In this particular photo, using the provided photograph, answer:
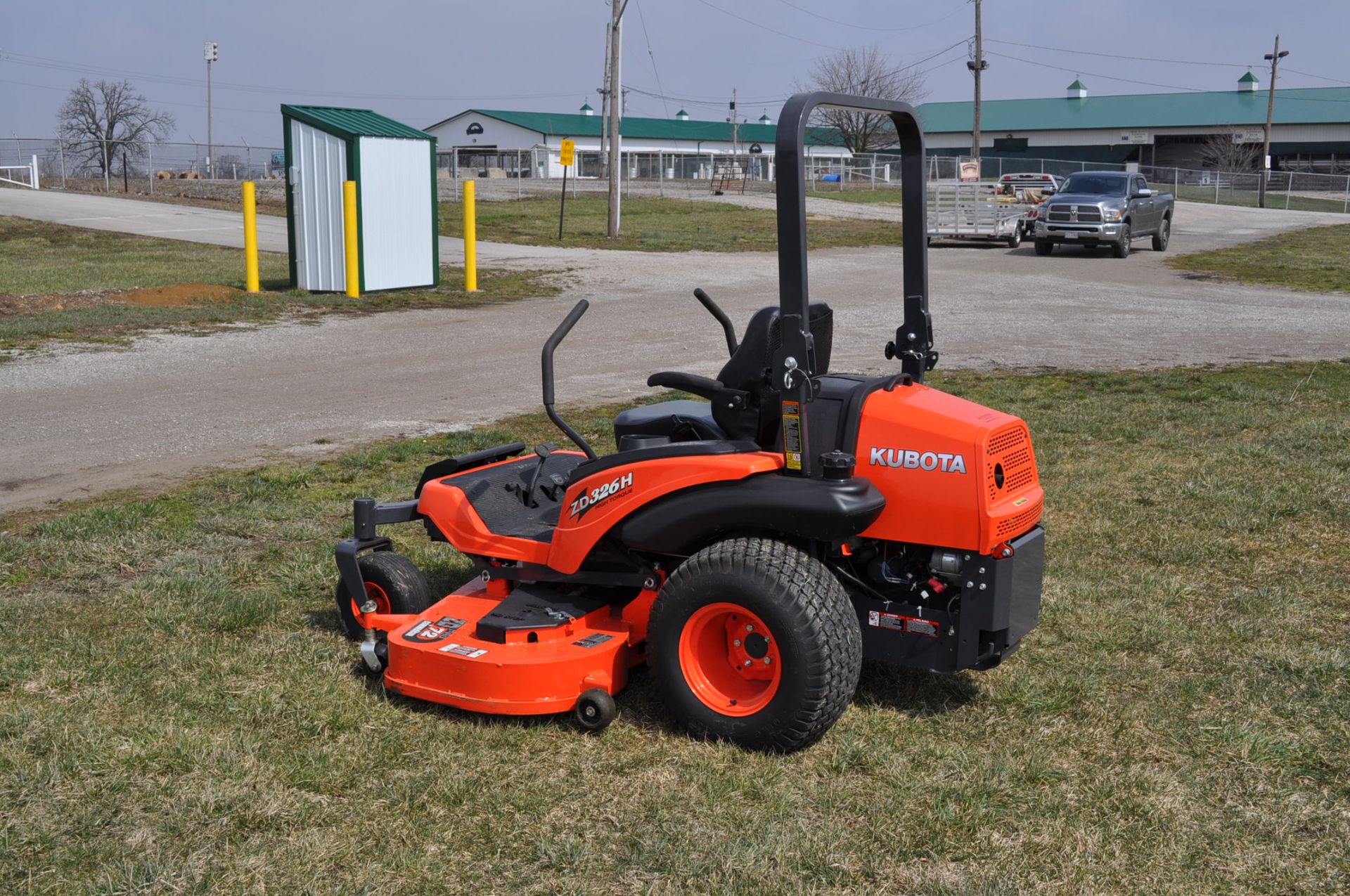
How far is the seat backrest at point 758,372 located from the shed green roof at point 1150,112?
255 feet

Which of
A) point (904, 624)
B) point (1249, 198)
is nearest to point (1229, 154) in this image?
point (1249, 198)

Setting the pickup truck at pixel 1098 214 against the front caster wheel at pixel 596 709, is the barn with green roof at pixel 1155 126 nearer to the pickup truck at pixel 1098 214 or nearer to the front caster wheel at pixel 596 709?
the pickup truck at pixel 1098 214

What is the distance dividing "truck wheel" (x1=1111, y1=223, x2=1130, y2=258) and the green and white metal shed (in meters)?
15.4

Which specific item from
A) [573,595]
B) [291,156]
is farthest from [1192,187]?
[573,595]

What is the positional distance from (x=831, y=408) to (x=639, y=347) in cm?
986

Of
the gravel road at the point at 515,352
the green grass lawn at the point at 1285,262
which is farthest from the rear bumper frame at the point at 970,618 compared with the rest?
the green grass lawn at the point at 1285,262

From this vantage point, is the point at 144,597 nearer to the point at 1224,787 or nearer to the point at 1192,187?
the point at 1224,787

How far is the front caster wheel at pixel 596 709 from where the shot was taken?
4.32 meters

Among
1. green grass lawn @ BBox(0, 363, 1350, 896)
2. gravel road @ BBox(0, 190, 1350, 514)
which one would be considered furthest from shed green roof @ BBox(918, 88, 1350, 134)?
green grass lawn @ BBox(0, 363, 1350, 896)

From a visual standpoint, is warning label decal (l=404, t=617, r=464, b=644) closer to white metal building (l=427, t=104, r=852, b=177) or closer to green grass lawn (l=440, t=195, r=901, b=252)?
green grass lawn (l=440, t=195, r=901, b=252)

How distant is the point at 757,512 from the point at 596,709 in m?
0.87

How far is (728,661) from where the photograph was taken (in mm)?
4406

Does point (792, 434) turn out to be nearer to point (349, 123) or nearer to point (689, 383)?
point (689, 383)

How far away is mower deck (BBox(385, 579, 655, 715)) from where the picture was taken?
4.40 meters
